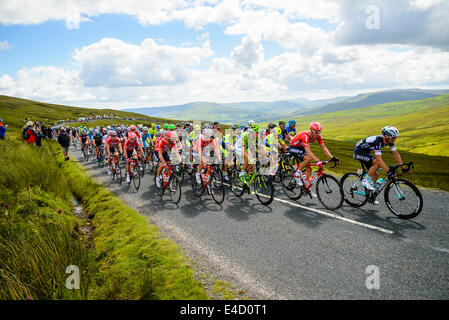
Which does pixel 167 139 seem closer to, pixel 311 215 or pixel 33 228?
pixel 33 228

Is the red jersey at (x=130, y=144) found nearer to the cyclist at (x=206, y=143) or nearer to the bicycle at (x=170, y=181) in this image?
the bicycle at (x=170, y=181)

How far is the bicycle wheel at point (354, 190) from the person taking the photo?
7.89m

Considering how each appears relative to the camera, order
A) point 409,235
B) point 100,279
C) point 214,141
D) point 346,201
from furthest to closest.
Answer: point 214,141
point 346,201
point 409,235
point 100,279

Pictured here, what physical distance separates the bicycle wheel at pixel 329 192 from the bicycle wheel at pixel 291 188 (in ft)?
2.86

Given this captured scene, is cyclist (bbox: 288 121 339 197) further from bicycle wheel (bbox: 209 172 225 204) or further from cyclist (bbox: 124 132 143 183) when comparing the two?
cyclist (bbox: 124 132 143 183)

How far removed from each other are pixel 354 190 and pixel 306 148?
Answer: 83.7 inches

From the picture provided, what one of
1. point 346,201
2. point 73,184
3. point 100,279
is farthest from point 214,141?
point 73,184

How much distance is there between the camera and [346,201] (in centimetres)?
822

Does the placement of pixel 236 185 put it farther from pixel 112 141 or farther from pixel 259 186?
pixel 112 141

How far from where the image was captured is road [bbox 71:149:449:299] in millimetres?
4384

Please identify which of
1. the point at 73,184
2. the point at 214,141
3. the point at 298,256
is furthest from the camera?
the point at 73,184

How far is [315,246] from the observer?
578 centimetres

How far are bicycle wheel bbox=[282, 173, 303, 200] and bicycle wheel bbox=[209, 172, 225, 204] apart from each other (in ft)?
8.74
